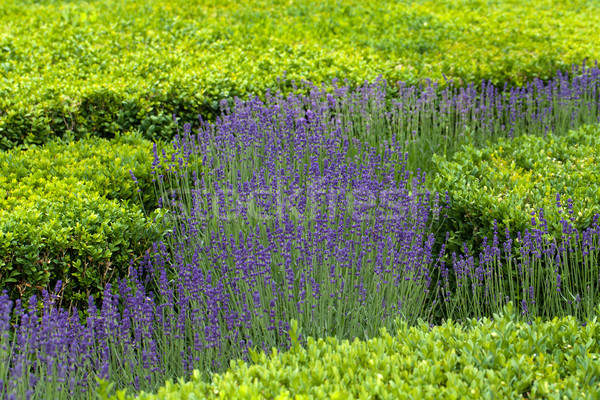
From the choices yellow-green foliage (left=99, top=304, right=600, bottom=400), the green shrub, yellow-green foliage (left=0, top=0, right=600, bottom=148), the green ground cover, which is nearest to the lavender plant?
the green ground cover

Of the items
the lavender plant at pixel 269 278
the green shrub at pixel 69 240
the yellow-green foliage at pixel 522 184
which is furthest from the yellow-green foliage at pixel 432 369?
the green shrub at pixel 69 240

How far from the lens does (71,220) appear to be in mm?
4223

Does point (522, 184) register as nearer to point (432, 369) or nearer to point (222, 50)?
point (432, 369)

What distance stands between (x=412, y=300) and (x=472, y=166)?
1.69m

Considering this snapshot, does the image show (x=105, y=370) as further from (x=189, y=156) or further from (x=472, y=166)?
(x=472, y=166)

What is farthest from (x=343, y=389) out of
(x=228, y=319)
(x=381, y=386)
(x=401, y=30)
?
(x=401, y=30)

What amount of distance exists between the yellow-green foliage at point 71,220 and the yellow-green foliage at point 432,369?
4.87ft

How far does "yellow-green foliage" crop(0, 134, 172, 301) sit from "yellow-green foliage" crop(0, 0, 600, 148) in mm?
1356

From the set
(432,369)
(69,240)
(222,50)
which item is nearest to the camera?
(432,369)

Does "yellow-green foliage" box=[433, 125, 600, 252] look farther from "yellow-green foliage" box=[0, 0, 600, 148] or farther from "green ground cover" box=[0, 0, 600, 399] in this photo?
"yellow-green foliage" box=[0, 0, 600, 148]

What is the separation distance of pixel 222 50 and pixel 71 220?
4983 millimetres

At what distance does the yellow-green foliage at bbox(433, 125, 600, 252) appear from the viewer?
4.40 meters

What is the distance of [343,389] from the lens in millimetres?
2689

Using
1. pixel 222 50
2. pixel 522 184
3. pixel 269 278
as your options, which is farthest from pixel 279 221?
Result: pixel 222 50
